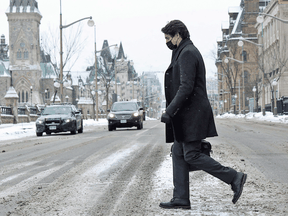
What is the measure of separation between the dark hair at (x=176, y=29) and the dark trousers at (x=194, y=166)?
1.16 meters

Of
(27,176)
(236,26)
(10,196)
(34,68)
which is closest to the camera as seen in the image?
(10,196)

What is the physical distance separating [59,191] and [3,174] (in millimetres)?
2249

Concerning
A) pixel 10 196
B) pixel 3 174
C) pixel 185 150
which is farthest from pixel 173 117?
pixel 3 174

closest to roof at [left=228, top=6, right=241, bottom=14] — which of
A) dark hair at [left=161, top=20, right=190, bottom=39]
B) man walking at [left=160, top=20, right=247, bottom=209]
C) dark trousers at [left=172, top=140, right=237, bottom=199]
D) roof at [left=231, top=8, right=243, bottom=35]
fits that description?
roof at [left=231, top=8, right=243, bottom=35]

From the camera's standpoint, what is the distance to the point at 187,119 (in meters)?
4.53

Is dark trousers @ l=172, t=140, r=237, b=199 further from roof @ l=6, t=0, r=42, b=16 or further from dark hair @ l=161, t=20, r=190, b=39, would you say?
roof @ l=6, t=0, r=42, b=16

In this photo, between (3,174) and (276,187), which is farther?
(3,174)

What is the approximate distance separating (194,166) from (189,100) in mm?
710

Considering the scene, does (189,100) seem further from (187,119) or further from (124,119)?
(124,119)

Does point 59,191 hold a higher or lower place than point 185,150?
lower

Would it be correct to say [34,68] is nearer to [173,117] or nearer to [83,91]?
[83,91]

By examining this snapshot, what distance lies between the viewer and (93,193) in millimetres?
5504

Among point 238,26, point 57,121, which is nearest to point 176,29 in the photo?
point 57,121

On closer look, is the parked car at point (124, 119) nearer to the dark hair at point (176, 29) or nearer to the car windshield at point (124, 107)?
the car windshield at point (124, 107)
